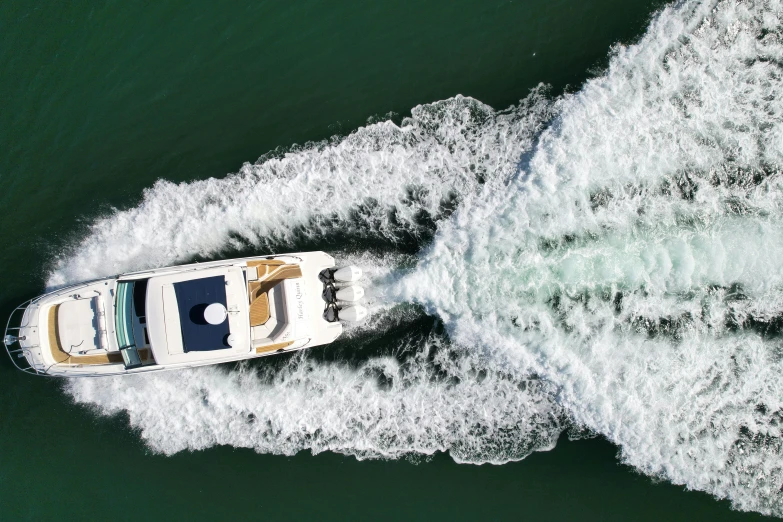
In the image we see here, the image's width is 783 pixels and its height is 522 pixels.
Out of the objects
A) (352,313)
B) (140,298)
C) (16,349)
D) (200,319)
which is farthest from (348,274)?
(16,349)

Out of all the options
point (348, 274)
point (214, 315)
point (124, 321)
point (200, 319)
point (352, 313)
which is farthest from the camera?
point (352, 313)

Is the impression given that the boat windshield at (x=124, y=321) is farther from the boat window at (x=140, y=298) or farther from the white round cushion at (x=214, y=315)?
the white round cushion at (x=214, y=315)

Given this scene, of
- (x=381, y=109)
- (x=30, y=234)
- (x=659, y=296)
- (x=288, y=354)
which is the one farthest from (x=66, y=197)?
(x=659, y=296)

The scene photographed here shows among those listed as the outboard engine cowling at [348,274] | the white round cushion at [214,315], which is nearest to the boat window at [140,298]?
the white round cushion at [214,315]

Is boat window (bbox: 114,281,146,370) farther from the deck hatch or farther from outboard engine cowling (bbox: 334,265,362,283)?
outboard engine cowling (bbox: 334,265,362,283)

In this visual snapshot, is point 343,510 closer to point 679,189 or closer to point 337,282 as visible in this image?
point 337,282

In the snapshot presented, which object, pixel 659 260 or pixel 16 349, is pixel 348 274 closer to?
pixel 659 260
